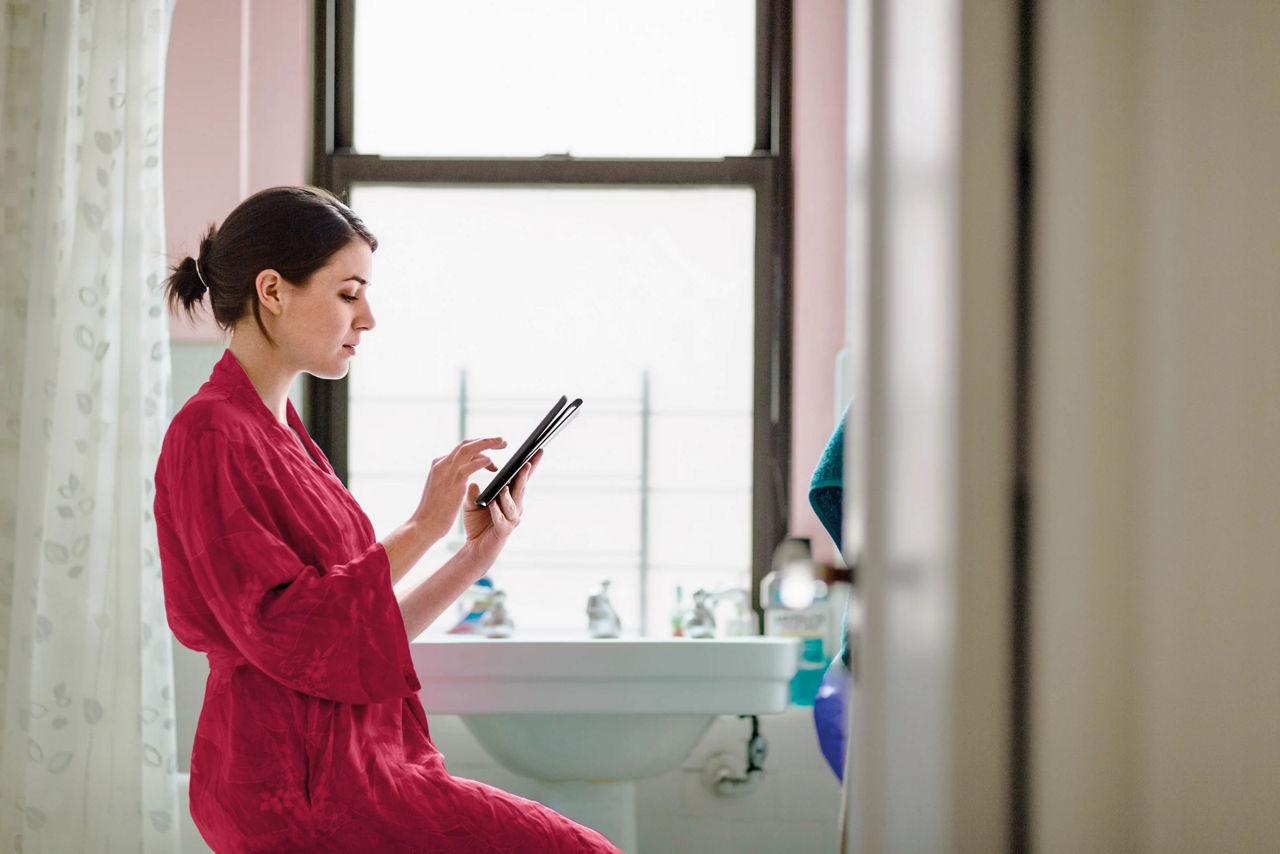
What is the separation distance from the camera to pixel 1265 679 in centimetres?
22

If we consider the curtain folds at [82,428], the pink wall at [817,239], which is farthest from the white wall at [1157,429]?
the pink wall at [817,239]

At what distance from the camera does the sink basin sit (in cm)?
155

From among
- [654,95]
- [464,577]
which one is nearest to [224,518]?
[464,577]

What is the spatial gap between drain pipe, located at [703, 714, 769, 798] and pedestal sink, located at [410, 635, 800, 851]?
1.35 feet

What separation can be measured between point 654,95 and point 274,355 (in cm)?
138

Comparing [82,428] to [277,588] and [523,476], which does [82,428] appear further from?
[277,588]

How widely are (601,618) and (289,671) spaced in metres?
0.98

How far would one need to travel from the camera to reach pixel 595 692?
5.11ft

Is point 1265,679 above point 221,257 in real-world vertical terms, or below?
below

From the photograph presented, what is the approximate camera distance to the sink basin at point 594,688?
5.10 ft

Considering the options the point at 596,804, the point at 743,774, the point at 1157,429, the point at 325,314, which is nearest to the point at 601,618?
the point at 596,804

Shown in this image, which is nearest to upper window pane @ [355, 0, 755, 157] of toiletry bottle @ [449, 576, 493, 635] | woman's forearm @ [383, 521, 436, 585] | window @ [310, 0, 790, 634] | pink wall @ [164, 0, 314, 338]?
window @ [310, 0, 790, 634]

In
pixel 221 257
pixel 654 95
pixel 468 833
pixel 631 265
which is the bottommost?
pixel 468 833

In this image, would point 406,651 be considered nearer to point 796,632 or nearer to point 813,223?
point 796,632
